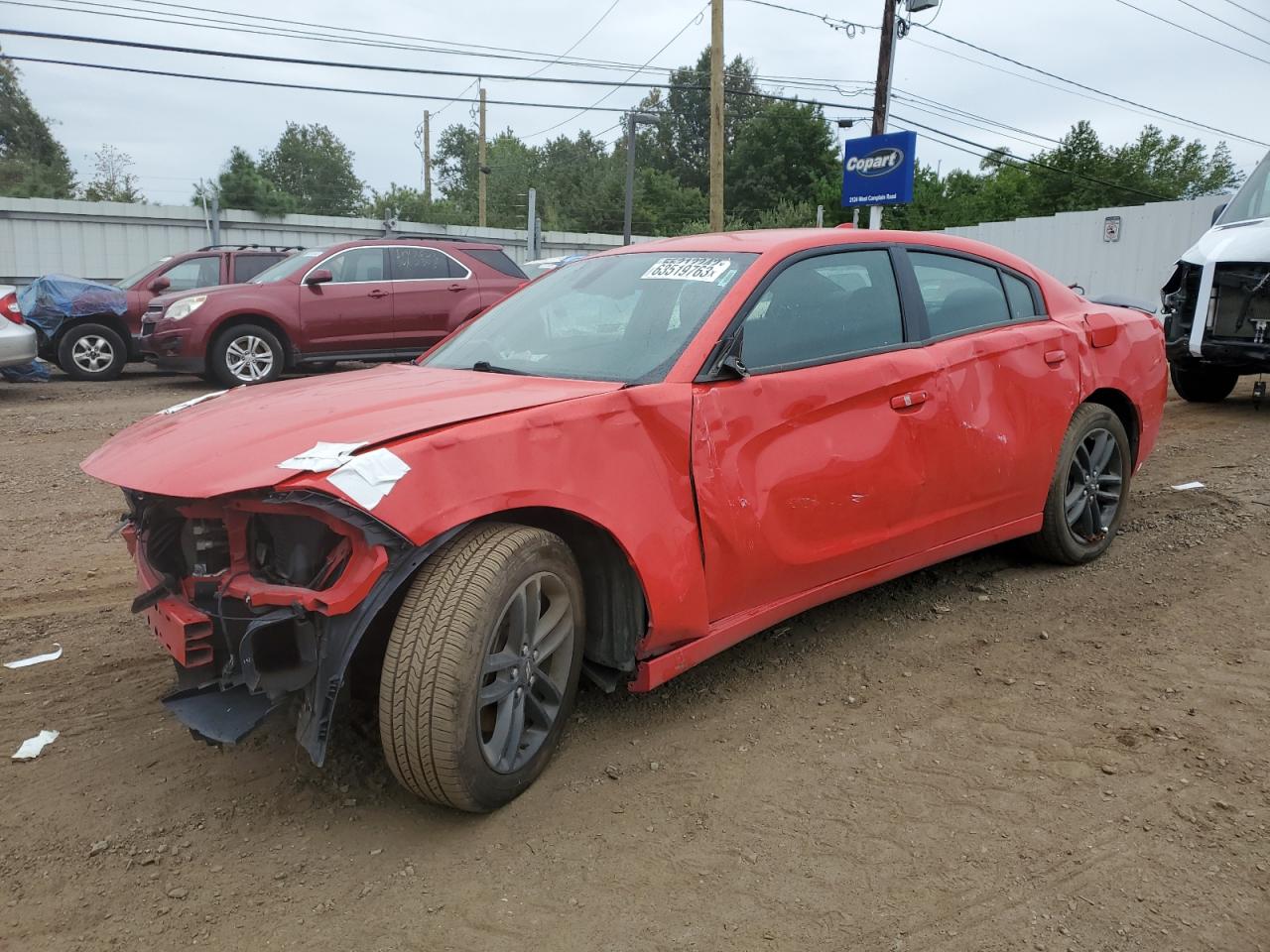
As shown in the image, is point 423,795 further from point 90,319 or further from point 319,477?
point 90,319

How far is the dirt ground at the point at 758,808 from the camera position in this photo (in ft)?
7.48

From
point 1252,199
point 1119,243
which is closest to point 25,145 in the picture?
point 1119,243

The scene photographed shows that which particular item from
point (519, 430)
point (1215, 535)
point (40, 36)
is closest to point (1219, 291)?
point (1215, 535)

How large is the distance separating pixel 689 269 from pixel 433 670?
5.86 feet

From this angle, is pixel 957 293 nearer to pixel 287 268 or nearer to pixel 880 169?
pixel 287 268

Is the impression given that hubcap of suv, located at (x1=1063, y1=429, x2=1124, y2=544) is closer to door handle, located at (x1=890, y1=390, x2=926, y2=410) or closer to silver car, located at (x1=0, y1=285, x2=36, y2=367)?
door handle, located at (x1=890, y1=390, x2=926, y2=410)

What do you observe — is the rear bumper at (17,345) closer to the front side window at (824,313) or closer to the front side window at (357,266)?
the front side window at (357,266)

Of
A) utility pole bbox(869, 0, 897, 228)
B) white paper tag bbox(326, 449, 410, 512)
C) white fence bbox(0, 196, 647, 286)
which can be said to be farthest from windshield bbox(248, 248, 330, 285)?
utility pole bbox(869, 0, 897, 228)

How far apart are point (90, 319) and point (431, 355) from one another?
34.2 ft

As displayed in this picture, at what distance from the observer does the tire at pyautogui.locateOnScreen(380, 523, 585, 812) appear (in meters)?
2.43

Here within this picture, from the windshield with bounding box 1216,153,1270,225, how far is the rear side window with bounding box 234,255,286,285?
11.0m

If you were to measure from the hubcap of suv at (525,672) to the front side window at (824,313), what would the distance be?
1.06 metres

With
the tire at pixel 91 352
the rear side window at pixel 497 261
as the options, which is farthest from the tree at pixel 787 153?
the tire at pixel 91 352

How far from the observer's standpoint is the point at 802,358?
11.0 feet
